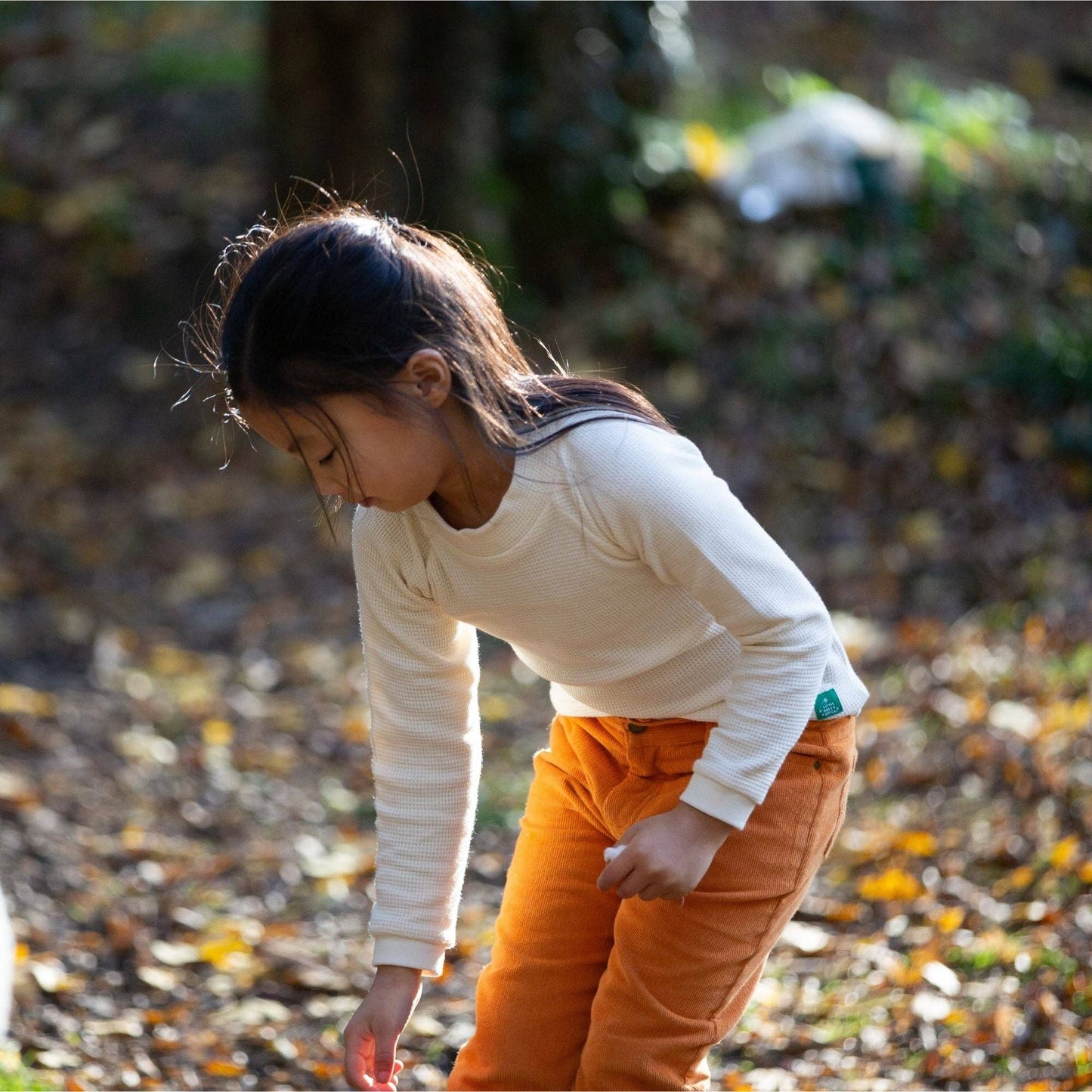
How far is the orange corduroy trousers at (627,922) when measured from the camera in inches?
72.0

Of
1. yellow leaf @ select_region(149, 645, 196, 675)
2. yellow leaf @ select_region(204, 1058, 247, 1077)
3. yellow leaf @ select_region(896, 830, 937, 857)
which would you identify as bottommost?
yellow leaf @ select_region(149, 645, 196, 675)

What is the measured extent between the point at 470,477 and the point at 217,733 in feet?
8.68

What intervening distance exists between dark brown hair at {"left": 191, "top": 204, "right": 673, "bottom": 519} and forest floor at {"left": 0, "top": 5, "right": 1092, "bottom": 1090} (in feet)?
4.58

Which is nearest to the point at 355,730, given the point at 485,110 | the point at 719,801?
the point at 719,801

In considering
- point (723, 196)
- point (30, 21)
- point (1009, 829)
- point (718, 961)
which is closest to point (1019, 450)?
point (723, 196)

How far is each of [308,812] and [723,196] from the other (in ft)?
13.0

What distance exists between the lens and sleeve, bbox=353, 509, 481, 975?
1947 mm

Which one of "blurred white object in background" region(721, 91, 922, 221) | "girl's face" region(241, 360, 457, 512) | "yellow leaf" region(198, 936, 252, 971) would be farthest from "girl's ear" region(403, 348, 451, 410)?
"blurred white object in background" region(721, 91, 922, 221)

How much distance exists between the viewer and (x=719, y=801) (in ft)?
5.53

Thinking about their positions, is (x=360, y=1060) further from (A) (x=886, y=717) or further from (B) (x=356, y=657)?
(B) (x=356, y=657)

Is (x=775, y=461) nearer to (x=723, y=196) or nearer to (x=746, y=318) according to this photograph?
(x=746, y=318)

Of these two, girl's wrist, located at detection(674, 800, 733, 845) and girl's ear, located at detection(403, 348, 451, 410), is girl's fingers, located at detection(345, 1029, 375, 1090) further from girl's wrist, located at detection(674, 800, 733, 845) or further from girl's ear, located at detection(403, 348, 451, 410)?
girl's ear, located at detection(403, 348, 451, 410)

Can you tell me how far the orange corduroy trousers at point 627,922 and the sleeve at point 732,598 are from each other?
17cm

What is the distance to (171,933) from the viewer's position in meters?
3.13
